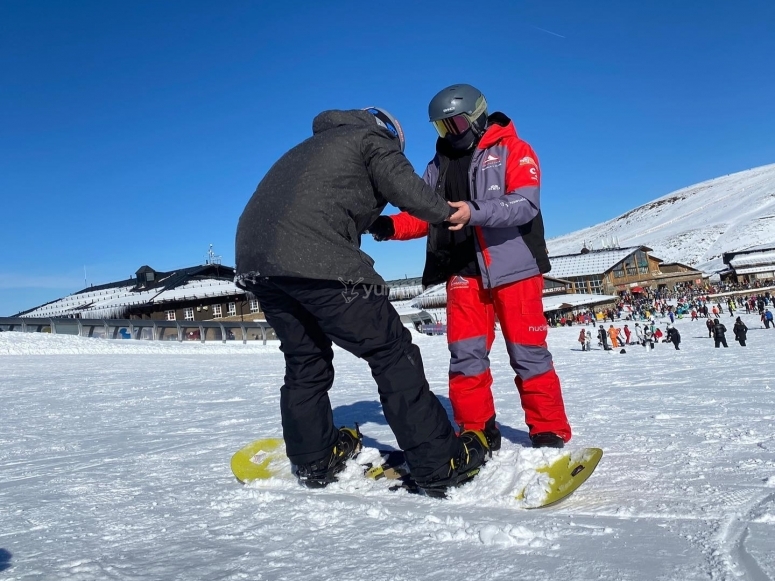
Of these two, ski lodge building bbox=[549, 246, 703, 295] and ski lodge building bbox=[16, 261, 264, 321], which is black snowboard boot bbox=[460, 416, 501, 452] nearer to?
ski lodge building bbox=[16, 261, 264, 321]

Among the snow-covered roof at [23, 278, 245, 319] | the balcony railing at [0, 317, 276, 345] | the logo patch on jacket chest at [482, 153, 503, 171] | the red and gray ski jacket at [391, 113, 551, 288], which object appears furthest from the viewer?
the snow-covered roof at [23, 278, 245, 319]

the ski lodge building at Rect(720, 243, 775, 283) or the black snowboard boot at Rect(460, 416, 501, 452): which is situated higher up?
the ski lodge building at Rect(720, 243, 775, 283)

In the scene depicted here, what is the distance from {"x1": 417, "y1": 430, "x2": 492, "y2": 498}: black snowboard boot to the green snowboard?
4.8 inches

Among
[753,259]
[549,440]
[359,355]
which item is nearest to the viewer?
[359,355]

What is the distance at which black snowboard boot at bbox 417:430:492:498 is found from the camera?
84.6 inches

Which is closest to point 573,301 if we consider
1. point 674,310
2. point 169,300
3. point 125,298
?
point 674,310

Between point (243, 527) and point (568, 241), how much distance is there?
485 ft

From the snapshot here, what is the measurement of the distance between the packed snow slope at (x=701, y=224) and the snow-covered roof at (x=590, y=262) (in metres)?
25.1

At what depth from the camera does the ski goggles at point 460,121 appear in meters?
3.24

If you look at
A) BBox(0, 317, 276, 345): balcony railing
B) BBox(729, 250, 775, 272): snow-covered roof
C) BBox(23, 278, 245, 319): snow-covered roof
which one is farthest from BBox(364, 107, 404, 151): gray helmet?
BBox(729, 250, 775, 272): snow-covered roof

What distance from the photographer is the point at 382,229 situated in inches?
129

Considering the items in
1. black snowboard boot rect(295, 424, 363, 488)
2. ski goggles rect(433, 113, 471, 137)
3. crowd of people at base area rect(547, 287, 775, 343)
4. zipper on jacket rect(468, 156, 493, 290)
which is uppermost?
ski goggles rect(433, 113, 471, 137)

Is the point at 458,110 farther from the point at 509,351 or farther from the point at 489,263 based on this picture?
the point at 509,351

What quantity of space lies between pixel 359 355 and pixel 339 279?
340 millimetres
